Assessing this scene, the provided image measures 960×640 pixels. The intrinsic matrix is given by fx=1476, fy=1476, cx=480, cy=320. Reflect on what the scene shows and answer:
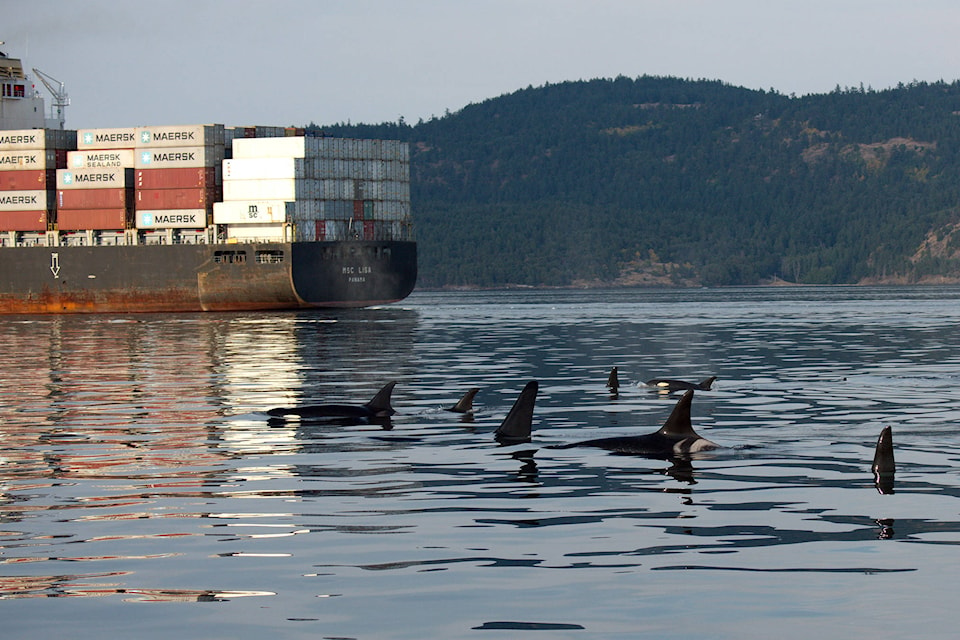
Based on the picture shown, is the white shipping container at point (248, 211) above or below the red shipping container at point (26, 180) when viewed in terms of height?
below

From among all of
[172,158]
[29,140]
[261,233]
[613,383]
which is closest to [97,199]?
[172,158]

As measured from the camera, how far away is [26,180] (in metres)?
126

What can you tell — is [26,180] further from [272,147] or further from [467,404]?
[467,404]

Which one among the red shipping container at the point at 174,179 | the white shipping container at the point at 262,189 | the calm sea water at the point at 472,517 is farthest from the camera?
the red shipping container at the point at 174,179

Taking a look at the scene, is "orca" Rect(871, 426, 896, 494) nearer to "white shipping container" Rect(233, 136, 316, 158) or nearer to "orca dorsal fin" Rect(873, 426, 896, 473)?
"orca dorsal fin" Rect(873, 426, 896, 473)

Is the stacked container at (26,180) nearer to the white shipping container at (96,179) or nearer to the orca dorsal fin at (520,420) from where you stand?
the white shipping container at (96,179)

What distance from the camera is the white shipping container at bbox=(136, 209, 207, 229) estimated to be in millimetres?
124438

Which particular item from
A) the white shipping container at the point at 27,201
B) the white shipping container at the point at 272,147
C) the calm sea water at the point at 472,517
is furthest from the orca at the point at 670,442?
the white shipping container at the point at 27,201

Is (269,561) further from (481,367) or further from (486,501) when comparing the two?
(481,367)

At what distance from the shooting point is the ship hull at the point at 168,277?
124m

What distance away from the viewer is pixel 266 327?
90375 mm

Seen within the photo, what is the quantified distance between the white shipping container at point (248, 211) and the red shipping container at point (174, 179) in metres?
2.64

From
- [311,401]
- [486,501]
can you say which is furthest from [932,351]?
[486,501]

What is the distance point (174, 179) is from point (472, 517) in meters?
112
